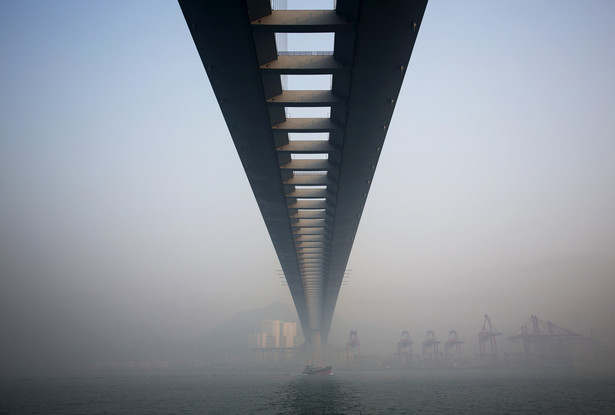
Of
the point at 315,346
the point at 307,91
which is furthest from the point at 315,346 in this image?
the point at 307,91

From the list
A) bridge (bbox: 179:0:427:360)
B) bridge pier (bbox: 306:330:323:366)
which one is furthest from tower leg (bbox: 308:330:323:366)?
bridge (bbox: 179:0:427:360)

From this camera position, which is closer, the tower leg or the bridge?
the bridge

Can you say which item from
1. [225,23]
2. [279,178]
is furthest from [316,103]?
[279,178]

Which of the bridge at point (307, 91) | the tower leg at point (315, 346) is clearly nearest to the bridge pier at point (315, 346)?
the tower leg at point (315, 346)

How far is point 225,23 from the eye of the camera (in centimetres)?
959

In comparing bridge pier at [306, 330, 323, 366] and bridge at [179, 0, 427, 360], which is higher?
bridge at [179, 0, 427, 360]

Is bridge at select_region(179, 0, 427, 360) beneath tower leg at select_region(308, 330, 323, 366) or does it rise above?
above

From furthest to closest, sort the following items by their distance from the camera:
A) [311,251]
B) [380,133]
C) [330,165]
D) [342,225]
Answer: [311,251], [342,225], [330,165], [380,133]

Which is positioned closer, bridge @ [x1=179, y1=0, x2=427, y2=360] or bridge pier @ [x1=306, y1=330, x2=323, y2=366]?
bridge @ [x1=179, y1=0, x2=427, y2=360]

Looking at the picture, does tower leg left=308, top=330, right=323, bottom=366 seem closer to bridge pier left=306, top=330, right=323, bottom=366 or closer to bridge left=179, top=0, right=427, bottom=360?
bridge pier left=306, top=330, right=323, bottom=366

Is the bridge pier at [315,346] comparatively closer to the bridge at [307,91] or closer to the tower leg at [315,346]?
the tower leg at [315,346]

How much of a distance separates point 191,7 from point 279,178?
1022 centimetres

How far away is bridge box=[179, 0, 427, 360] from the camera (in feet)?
31.7

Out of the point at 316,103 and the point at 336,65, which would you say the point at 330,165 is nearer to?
the point at 316,103
